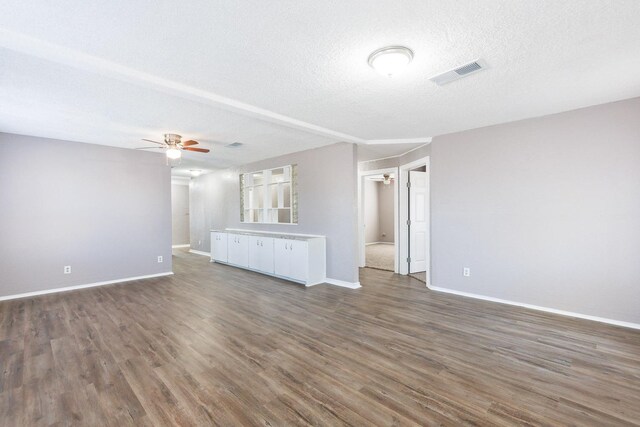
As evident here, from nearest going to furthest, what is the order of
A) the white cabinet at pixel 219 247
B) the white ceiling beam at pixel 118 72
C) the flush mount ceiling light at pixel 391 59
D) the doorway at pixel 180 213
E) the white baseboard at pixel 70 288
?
the white ceiling beam at pixel 118 72 < the flush mount ceiling light at pixel 391 59 < the white baseboard at pixel 70 288 < the white cabinet at pixel 219 247 < the doorway at pixel 180 213

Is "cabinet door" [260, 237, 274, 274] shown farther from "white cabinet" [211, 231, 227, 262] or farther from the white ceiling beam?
the white ceiling beam

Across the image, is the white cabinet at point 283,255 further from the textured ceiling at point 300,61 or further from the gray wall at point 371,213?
the gray wall at point 371,213

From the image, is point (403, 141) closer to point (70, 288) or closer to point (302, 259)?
point (302, 259)

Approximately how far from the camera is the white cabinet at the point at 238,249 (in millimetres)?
6469

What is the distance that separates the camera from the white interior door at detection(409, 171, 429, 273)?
599cm

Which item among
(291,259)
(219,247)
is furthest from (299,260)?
(219,247)

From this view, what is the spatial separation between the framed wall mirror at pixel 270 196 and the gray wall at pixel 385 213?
590cm

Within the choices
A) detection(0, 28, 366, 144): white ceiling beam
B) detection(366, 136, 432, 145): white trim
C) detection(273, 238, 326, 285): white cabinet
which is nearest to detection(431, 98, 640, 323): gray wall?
detection(366, 136, 432, 145): white trim

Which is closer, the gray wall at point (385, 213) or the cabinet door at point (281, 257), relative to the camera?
the cabinet door at point (281, 257)

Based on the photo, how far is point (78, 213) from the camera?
200 inches

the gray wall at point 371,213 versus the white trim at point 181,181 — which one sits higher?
the white trim at point 181,181

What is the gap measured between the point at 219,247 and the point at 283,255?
8.62ft

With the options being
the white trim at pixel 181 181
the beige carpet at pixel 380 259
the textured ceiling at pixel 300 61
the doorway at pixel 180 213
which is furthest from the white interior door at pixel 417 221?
the doorway at pixel 180 213

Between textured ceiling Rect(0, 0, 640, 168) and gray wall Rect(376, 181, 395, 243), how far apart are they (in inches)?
291
